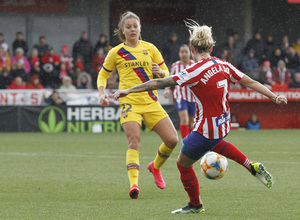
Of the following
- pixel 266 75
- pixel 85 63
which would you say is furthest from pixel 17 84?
pixel 266 75

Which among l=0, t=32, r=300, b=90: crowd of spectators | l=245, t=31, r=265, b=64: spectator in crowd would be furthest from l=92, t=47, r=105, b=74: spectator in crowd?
l=245, t=31, r=265, b=64: spectator in crowd

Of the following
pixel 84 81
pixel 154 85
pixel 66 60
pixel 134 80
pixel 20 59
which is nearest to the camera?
pixel 154 85

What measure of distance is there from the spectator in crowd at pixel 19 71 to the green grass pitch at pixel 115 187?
6607 millimetres

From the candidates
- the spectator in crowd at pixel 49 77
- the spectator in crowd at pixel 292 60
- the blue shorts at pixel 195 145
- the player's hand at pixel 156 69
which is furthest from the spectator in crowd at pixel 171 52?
the blue shorts at pixel 195 145

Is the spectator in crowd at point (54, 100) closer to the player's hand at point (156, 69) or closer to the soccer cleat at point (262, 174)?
the player's hand at point (156, 69)

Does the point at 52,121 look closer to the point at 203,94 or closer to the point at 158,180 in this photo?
the point at 158,180

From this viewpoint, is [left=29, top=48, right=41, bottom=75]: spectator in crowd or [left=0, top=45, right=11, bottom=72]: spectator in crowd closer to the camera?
[left=29, top=48, right=41, bottom=75]: spectator in crowd

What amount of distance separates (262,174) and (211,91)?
1.16 m

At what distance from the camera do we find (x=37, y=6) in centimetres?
2566

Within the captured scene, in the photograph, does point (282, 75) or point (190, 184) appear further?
point (282, 75)

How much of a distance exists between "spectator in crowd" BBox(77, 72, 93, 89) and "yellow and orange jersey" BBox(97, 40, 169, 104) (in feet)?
43.2

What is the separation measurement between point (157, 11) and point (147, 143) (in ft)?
45.0

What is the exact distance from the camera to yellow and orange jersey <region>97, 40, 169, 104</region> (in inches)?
307

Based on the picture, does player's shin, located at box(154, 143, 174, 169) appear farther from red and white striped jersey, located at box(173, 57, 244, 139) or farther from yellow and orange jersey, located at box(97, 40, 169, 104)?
red and white striped jersey, located at box(173, 57, 244, 139)
